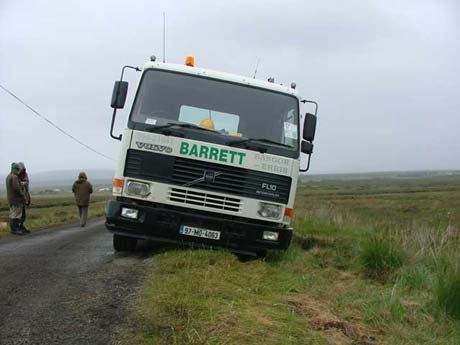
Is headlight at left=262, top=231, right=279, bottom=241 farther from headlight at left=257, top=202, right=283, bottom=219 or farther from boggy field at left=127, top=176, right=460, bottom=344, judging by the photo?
boggy field at left=127, top=176, right=460, bottom=344

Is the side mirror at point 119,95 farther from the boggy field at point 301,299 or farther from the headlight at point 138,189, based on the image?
the boggy field at point 301,299

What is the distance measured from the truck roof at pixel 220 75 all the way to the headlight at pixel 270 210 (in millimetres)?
1765

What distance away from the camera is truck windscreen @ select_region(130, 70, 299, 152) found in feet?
22.3

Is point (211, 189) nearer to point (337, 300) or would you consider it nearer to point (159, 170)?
point (159, 170)

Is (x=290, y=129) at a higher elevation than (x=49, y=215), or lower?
higher

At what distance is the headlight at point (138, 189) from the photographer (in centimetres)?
650

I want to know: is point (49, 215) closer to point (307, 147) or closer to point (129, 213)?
point (129, 213)

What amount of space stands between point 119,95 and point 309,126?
2855mm

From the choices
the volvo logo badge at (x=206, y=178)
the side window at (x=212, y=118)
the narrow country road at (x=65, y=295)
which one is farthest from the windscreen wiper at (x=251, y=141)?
the narrow country road at (x=65, y=295)

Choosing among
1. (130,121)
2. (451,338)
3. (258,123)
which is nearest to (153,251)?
(130,121)

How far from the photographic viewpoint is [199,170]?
6492 millimetres

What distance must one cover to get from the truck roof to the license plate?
7.39 ft

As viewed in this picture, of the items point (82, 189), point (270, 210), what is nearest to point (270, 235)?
point (270, 210)

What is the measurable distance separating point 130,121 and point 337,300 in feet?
11.8
